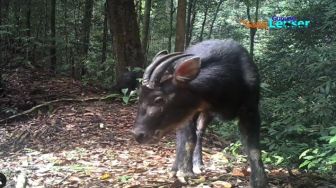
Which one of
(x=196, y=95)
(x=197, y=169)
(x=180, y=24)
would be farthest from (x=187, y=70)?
(x=180, y=24)

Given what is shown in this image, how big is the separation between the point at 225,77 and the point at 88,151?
2753 millimetres

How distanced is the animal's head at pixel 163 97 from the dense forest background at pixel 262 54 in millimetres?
1321

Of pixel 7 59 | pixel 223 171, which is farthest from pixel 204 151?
pixel 7 59

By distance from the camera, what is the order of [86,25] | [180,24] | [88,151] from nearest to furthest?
[88,151] → [180,24] → [86,25]

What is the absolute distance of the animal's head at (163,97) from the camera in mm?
3967

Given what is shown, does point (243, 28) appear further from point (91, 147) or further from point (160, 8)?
point (91, 147)

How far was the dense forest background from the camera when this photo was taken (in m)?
5.98

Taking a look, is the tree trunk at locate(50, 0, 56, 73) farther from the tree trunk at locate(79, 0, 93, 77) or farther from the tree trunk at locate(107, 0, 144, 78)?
the tree trunk at locate(107, 0, 144, 78)

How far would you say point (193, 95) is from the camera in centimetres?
408

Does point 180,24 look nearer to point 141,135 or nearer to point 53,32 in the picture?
point 53,32

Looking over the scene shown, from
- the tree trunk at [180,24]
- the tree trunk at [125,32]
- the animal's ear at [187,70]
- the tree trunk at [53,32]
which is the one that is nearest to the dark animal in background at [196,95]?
the animal's ear at [187,70]

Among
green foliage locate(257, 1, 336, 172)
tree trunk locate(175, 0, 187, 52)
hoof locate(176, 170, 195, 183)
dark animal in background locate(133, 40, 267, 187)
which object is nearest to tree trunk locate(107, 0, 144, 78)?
tree trunk locate(175, 0, 187, 52)

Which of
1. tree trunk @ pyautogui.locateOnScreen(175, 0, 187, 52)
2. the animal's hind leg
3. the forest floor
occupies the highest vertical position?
tree trunk @ pyautogui.locateOnScreen(175, 0, 187, 52)

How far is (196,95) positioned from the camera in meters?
4.10
